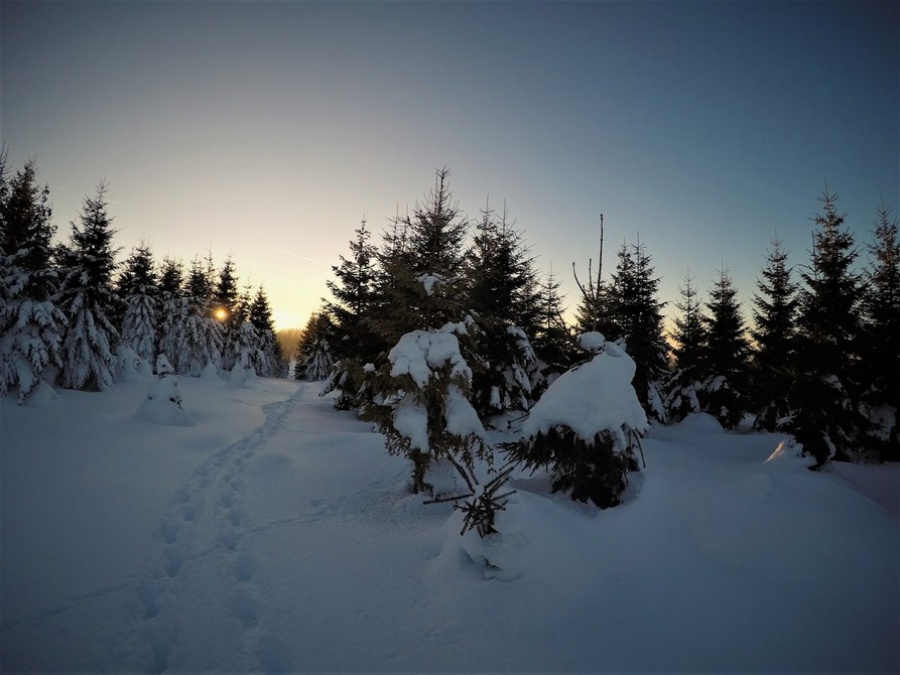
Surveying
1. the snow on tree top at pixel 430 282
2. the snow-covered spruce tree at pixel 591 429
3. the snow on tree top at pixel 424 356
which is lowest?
the snow-covered spruce tree at pixel 591 429

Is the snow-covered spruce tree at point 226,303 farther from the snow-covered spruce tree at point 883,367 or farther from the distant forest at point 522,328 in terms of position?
the snow-covered spruce tree at point 883,367

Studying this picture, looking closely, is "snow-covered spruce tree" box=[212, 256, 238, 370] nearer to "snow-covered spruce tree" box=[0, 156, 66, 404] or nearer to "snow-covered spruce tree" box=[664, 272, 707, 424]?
"snow-covered spruce tree" box=[0, 156, 66, 404]

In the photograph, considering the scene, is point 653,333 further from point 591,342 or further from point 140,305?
point 140,305

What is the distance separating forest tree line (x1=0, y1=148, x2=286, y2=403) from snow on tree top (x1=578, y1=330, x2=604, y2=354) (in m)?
17.7

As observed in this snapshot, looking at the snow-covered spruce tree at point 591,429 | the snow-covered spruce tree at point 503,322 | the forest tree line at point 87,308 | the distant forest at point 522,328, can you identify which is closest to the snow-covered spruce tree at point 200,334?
the forest tree line at point 87,308

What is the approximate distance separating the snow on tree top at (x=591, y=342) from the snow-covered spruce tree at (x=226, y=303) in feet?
133

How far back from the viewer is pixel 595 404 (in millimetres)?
5824

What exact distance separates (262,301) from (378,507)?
43.4 m

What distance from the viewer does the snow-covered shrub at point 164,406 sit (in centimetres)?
1197

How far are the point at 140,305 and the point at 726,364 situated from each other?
42.6 meters

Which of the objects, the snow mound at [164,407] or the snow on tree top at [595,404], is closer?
the snow on tree top at [595,404]

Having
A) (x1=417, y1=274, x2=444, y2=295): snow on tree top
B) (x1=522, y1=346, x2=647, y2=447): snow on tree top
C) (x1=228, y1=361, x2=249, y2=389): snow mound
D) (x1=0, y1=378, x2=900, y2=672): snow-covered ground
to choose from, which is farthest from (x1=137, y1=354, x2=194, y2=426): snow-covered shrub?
(x1=228, y1=361, x2=249, y2=389): snow mound

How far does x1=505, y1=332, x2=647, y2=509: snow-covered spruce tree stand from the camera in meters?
5.75

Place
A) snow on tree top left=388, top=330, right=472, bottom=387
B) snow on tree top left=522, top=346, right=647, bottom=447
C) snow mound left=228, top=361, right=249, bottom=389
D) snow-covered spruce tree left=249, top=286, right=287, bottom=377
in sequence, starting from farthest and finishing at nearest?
snow-covered spruce tree left=249, top=286, right=287, bottom=377, snow mound left=228, top=361, right=249, bottom=389, snow on tree top left=388, top=330, right=472, bottom=387, snow on tree top left=522, top=346, right=647, bottom=447
